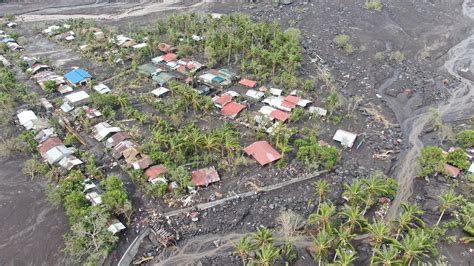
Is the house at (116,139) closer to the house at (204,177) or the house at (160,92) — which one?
the house at (160,92)

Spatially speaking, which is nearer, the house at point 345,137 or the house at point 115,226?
the house at point 115,226

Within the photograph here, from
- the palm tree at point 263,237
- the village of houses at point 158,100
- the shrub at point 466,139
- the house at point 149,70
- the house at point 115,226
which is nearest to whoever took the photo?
the palm tree at point 263,237

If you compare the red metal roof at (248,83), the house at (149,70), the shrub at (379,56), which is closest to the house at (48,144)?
the house at (149,70)

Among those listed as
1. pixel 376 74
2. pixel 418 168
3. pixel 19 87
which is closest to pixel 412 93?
→ pixel 376 74

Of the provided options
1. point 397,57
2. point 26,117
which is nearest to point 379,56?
point 397,57

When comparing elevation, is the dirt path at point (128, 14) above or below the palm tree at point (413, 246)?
below

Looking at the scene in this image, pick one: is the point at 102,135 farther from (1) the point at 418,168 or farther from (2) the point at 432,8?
(2) the point at 432,8

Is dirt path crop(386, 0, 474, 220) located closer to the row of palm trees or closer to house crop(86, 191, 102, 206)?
the row of palm trees

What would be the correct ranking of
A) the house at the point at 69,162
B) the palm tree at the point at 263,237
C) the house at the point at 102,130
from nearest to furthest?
the palm tree at the point at 263,237
the house at the point at 69,162
the house at the point at 102,130

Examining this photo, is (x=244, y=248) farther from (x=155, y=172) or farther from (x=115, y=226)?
(x=155, y=172)
